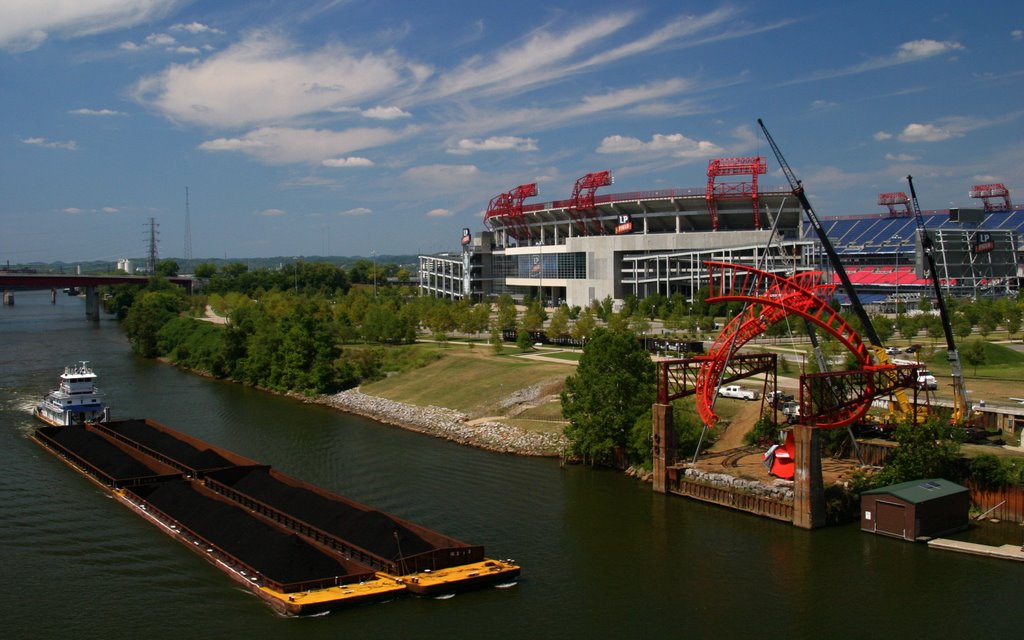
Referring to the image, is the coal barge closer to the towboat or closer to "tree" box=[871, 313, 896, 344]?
the towboat

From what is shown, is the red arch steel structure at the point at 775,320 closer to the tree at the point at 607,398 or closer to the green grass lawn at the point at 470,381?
the tree at the point at 607,398

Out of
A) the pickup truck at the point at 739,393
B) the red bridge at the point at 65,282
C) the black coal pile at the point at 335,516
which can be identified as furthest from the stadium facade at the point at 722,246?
the red bridge at the point at 65,282

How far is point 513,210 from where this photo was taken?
123m

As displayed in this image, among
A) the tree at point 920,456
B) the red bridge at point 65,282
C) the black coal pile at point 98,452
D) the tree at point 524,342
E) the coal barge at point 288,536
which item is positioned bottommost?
the coal barge at point 288,536

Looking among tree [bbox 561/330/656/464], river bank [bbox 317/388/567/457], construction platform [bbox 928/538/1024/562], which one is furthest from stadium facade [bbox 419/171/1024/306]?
construction platform [bbox 928/538/1024/562]

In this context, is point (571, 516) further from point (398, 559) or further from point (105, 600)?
point (105, 600)

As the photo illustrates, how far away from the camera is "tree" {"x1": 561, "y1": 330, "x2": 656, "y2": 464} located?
39.4 m

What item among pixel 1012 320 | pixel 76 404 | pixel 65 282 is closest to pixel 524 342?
pixel 76 404

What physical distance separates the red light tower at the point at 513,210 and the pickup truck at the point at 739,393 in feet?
249

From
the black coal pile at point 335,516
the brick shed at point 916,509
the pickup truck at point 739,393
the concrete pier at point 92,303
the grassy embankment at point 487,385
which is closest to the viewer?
the black coal pile at point 335,516

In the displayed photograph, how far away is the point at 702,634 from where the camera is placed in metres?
22.6

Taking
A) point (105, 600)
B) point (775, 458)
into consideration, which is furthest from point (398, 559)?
point (775, 458)

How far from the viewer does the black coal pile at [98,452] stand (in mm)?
36500

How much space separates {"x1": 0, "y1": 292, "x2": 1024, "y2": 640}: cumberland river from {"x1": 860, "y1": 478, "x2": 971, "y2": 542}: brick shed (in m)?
0.57
